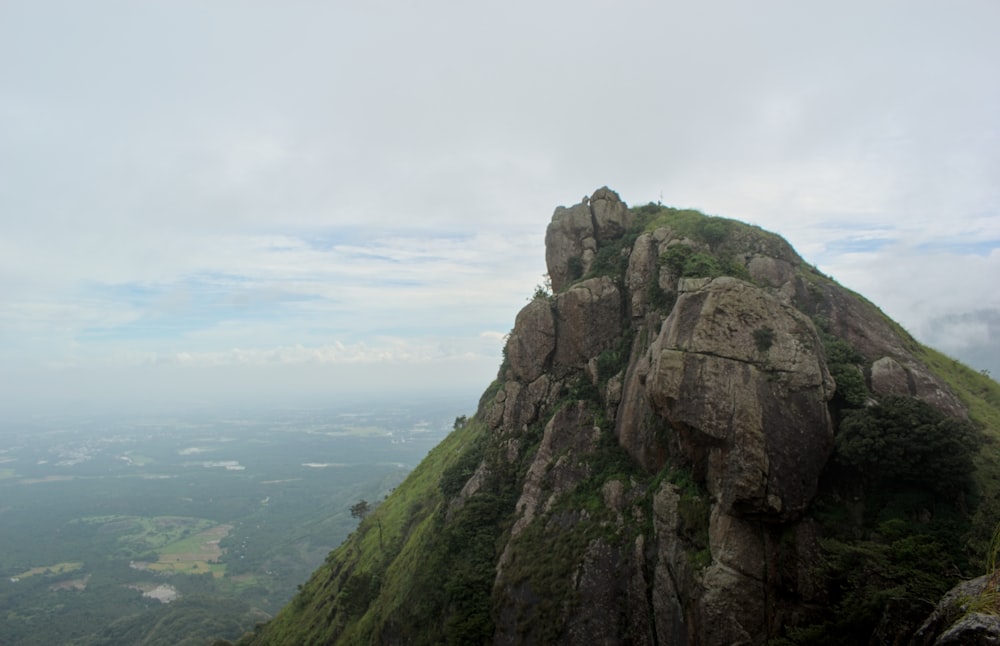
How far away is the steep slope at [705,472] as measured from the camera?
20.9 m

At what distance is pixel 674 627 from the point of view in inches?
904

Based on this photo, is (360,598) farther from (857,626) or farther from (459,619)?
(857,626)

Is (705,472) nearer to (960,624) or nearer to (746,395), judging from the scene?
(746,395)

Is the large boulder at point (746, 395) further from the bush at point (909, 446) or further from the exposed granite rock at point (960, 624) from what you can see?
the exposed granite rock at point (960, 624)

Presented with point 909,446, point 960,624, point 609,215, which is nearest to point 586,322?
point 609,215

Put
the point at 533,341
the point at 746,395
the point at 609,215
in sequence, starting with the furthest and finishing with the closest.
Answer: the point at 609,215 → the point at 533,341 → the point at 746,395

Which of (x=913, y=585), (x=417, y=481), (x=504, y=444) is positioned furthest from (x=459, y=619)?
(x=417, y=481)

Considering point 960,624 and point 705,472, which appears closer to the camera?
point 960,624

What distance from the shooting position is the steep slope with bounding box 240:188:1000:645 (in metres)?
20.9

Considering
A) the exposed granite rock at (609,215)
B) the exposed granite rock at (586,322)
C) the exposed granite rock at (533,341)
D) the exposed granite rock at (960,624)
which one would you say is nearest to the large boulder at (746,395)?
the exposed granite rock at (586,322)

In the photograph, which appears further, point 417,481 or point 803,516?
point 417,481

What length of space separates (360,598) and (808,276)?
140ft

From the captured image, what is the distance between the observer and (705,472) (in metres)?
24.9

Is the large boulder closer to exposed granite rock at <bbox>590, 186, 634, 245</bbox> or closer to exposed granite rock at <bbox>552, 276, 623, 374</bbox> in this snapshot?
exposed granite rock at <bbox>552, 276, 623, 374</bbox>
